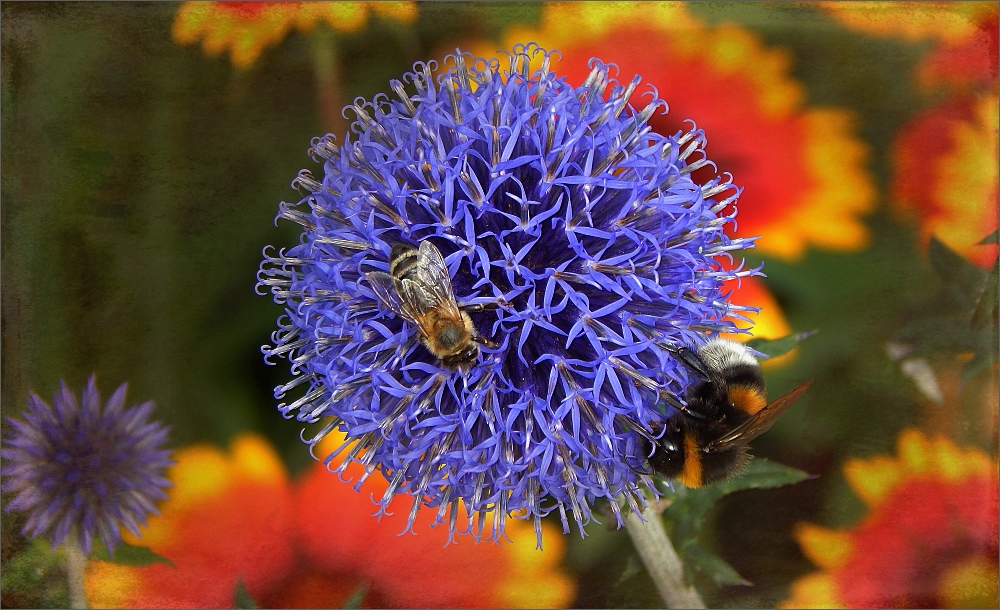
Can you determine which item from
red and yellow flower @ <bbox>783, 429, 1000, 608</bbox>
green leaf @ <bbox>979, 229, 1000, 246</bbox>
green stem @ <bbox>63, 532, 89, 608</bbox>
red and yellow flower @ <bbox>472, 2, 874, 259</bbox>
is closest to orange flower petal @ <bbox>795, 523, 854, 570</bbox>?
red and yellow flower @ <bbox>783, 429, 1000, 608</bbox>

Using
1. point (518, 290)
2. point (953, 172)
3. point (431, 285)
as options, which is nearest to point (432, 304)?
point (431, 285)

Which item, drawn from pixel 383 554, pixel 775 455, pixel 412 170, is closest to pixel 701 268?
pixel 412 170

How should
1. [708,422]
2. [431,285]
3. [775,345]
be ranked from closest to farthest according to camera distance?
[431,285]
[708,422]
[775,345]

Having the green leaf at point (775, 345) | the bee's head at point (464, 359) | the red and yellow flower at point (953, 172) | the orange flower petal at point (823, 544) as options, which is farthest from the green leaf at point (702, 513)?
the bee's head at point (464, 359)

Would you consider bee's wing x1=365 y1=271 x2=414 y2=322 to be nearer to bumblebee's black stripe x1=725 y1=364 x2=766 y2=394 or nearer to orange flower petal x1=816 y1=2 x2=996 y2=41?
bumblebee's black stripe x1=725 y1=364 x2=766 y2=394

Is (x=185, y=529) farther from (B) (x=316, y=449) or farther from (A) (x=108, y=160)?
(A) (x=108, y=160)

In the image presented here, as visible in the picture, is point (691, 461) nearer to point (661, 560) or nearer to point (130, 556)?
point (661, 560)

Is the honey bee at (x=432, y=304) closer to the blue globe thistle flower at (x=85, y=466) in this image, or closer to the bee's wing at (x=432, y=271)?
the bee's wing at (x=432, y=271)
